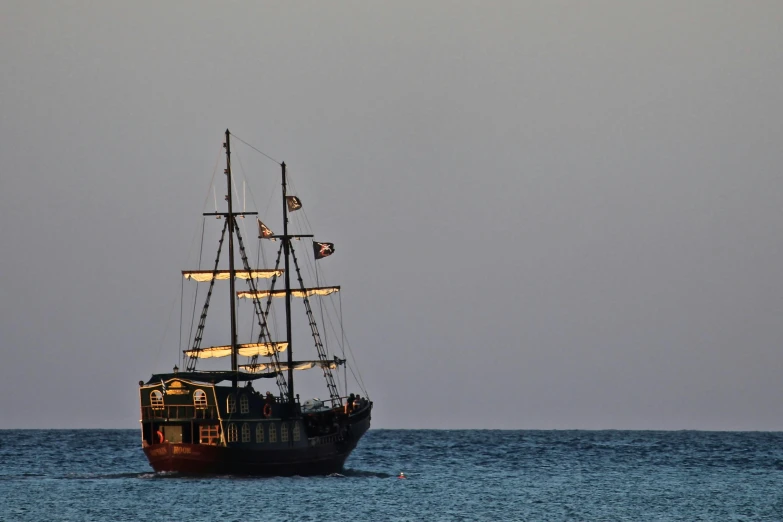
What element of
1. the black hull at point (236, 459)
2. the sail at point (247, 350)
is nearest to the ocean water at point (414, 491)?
the black hull at point (236, 459)

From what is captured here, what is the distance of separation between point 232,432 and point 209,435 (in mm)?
1494

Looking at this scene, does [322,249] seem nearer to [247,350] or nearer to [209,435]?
[247,350]

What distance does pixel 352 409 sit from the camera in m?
115

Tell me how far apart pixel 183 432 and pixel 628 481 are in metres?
32.2

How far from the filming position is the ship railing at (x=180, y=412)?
3834 inches

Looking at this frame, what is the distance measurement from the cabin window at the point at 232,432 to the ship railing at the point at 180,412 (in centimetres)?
120

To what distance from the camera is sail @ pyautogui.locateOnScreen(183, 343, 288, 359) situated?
111125 millimetres

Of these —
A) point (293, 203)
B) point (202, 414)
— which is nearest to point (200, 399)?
point (202, 414)

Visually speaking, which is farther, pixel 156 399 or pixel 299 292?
pixel 299 292

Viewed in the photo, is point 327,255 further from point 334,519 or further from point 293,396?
point 334,519

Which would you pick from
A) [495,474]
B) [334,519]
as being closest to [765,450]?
[495,474]

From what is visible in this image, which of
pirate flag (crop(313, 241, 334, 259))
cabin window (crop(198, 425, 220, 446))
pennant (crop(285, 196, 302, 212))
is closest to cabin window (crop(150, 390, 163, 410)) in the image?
cabin window (crop(198, 425, 220, 446))

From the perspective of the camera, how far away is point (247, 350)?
380 feet

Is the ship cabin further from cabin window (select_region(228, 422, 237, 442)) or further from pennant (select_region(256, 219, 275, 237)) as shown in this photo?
pennant (select_region(256, 219, 275, 237))
